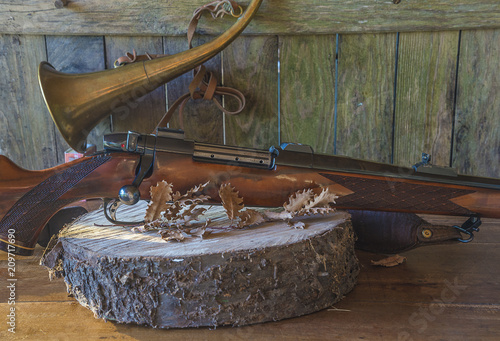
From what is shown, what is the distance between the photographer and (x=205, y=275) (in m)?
0.89

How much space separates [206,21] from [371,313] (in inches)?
43.1

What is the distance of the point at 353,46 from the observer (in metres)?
1.53

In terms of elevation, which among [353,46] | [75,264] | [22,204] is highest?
[353,46]

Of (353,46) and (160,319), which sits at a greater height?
(353,46)

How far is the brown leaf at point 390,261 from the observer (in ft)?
4.01

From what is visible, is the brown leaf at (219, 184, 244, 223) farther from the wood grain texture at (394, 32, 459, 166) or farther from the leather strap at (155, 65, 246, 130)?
the wood grain texture at (394, 32, 459, 166)

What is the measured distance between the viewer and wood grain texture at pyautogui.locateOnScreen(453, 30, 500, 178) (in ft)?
4.90

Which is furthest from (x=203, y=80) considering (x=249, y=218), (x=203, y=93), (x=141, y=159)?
(x=249, y=218)

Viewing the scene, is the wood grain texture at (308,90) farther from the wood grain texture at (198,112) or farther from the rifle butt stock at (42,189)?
the rifle butt stock at (42,189)

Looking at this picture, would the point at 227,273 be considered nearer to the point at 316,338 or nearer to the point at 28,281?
the point at 316,338

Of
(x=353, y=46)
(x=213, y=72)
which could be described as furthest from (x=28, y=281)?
(x=353, y=46)

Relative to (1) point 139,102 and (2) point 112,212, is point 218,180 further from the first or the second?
(1) point 139,102

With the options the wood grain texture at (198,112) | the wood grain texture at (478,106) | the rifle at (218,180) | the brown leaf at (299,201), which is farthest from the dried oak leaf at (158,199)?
the wood grain texture at (478,106)

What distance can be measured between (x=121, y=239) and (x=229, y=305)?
30cm
